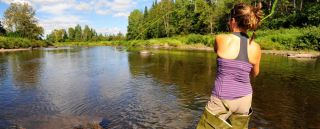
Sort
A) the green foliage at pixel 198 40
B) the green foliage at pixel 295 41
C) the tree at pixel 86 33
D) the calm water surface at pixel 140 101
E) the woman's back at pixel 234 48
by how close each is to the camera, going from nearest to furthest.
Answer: the woman's back at pixel 234 48
the calm water surface at pixel 140 101
the green foliage at pixel 295 41
the green foliage at pixel 198 40
the tree at pixel 86 33

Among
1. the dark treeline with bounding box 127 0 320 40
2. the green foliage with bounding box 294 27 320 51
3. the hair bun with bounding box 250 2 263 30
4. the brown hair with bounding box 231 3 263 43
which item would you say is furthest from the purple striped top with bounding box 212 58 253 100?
the green foliage with bounding box 294 27 320 51

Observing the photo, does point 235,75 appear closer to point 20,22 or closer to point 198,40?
point 198,40

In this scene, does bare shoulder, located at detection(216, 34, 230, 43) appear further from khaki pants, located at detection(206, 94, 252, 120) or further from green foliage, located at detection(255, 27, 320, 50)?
green foliage, located at detection(255, 27, 320, 50)

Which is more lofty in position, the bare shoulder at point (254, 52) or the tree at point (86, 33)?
the tree at point (86, 33)

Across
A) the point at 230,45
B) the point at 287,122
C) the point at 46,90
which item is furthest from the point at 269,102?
the point at 46,90

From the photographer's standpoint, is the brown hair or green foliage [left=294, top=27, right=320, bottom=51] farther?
green foliage [left=294, top=27, right=320, bottom=51]

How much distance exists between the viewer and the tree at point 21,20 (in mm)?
97625

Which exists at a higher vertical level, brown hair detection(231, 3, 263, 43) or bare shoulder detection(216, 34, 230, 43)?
brown hair detection(231, 3, 263, 43)

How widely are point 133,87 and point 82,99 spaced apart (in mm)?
3680

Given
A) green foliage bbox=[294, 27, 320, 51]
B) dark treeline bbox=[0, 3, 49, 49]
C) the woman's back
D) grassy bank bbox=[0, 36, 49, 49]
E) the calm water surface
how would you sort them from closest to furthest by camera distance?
the woman's back → the calm water surface → green foliage bbox=[294, 27, 320, 51] → grassy bank bbox=[0, 36, 49, 49] → dark treeline bbox=[0, 3, 49, 49]

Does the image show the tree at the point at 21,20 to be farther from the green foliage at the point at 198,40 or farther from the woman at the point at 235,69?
the woman at the point at 235,69

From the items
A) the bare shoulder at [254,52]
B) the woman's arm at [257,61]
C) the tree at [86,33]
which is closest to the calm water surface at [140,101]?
the woman's arm at [257,61]

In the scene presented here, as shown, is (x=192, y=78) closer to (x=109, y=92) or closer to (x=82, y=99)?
(x=109, y=92)

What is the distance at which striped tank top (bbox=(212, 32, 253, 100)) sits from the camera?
369 cm
